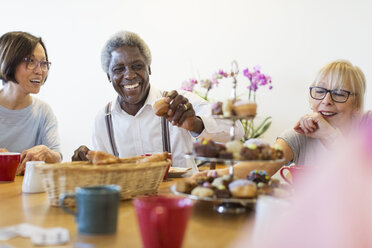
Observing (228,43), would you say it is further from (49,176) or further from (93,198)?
(93,198)

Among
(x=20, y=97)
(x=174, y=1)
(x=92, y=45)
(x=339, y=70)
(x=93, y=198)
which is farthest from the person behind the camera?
(x=92, y=45)

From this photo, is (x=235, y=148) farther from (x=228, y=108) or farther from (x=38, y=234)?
(x=38, y=234)

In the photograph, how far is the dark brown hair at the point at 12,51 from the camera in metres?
2.07

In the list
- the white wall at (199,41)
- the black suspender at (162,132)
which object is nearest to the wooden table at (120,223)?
the black suspender at (162,132)

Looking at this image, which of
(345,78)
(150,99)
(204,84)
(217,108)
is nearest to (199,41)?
(204,84)

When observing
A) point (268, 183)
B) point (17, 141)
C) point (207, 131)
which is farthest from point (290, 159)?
point (17, 141)

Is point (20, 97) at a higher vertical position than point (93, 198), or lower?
higher

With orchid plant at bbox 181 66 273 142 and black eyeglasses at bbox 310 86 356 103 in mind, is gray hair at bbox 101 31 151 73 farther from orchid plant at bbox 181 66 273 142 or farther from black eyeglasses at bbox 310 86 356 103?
orchid plant at bbox 181 66 273 142

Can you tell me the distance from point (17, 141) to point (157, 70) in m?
1.75

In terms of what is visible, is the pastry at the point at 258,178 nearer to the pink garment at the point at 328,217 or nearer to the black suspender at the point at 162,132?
the pink garment at the point at 328,217

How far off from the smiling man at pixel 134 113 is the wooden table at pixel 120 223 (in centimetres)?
91

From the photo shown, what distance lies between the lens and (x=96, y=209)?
0.79m

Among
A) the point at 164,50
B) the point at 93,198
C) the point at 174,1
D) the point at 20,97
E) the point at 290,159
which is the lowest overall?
the point at 290,159

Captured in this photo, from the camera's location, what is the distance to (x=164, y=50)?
3.66 metres
